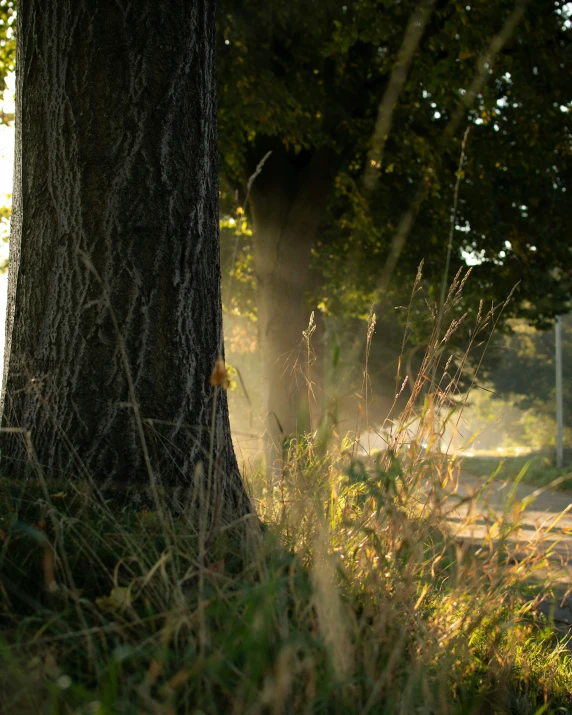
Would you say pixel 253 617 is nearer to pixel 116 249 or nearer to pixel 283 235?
pixel 116 249

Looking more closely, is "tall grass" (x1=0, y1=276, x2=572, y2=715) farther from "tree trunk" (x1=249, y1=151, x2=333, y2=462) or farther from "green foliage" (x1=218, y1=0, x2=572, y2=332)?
"tree trunk" (x1=249, y1=151, x2=333, y2=462)

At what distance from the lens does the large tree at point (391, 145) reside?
30.8 ft

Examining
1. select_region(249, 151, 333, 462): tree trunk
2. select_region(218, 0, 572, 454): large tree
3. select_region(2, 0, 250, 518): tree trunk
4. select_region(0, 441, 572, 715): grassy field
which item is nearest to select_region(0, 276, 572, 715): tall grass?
select_region(0, 441, 572, 715): grassy field

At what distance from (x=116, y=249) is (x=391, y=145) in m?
Result: 9.62

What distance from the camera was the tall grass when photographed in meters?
1.69

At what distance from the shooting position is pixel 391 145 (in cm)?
1192

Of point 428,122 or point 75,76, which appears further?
point 428,122

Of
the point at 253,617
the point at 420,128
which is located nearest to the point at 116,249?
the point at 253,617

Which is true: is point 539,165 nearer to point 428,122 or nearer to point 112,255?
point 428,122

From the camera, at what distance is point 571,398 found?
43.8m

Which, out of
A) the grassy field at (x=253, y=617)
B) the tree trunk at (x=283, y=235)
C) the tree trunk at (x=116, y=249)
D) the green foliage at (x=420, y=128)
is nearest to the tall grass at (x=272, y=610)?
the grassy field at (x=253, y=617)

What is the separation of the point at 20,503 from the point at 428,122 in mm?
10555

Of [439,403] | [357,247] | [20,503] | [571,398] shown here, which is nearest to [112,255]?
[20,503]

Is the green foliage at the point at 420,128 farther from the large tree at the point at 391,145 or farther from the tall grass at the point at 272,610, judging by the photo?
the tall grass at the point at 272,610
